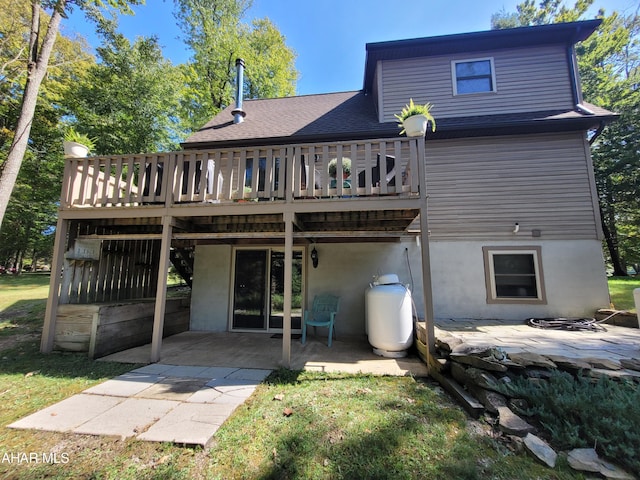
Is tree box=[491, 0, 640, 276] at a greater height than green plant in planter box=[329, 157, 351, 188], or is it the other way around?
tree box=[491, 0, 640, 276]

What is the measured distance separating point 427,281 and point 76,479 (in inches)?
155

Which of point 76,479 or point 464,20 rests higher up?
point 464,20

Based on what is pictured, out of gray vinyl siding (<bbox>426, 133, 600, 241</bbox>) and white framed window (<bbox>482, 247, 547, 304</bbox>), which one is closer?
white framed window (<bbox>482, 247, 547, 304</bbox>)

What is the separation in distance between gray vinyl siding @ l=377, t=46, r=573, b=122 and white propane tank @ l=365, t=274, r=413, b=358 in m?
4.71

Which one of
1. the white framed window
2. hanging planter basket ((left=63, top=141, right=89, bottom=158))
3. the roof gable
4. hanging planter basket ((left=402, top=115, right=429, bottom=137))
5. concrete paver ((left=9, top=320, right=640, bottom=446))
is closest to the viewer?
concrete paver ((left=9, top=320, right=640, bottom=446))

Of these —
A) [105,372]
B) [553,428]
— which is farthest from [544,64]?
[105,372]

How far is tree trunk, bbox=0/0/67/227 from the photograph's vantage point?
17.3 ft

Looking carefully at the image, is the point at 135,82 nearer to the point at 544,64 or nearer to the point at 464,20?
the point at 464,20

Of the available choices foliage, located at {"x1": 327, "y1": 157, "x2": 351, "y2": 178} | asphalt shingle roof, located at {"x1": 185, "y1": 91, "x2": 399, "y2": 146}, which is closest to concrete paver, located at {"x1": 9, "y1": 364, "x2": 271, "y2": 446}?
foliage, located at {"x1": 327, "y1": 157, "x2": 351, "y2": 178}

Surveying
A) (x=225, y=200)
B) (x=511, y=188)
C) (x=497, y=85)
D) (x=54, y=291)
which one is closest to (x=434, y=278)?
(x=511, y=188)

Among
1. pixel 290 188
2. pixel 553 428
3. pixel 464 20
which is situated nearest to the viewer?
pixel 553 428

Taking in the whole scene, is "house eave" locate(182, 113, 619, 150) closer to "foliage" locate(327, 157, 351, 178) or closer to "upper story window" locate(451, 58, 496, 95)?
"upper story window" locate(451, 58, 496, 95)

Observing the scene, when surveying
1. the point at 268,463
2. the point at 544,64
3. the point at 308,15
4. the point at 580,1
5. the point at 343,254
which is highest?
the point at 580,1

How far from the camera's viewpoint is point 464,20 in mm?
8125
